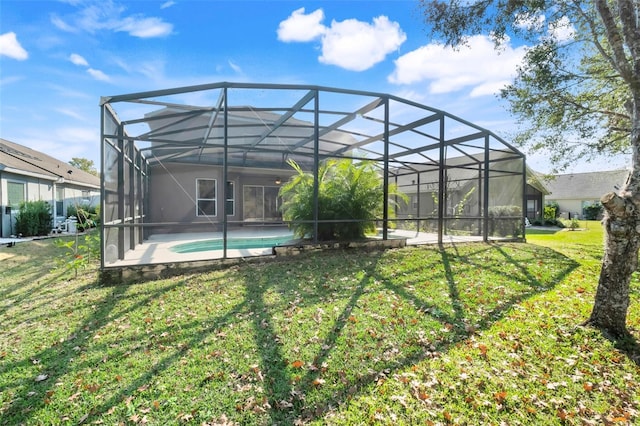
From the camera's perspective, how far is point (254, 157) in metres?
12.9

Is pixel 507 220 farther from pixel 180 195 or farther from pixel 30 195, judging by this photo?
pixel 30 195

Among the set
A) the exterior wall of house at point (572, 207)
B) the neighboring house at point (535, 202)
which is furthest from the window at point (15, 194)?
the exterior wall of house at point (572, 207)

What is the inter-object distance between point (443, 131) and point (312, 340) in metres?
7.37

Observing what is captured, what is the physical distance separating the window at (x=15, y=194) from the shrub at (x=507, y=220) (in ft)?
56.0

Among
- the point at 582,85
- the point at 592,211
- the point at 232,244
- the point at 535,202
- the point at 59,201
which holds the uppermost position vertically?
the point at 582,85

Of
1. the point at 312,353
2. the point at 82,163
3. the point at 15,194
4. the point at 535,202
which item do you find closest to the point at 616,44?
the point at 312,353

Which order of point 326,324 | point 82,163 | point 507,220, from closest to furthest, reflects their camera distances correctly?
point 326,324 < point 507,220 < point 82,163

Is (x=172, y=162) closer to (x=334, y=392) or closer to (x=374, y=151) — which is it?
(x=374, y=151)

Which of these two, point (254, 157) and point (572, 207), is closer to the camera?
point (254, 157)

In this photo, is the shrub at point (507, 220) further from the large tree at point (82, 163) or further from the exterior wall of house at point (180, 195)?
the large tree at point (82, 163)

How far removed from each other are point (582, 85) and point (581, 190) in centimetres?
2469

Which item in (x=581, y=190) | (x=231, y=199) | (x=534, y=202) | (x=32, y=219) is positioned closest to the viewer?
(x=32, y=219)

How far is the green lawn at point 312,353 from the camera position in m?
2.34

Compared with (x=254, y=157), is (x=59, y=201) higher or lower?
lower
